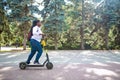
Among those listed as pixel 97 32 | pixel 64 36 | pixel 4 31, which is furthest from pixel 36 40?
pixel 64 36

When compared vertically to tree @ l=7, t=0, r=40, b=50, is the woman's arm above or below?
below

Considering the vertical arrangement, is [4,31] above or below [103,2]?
below

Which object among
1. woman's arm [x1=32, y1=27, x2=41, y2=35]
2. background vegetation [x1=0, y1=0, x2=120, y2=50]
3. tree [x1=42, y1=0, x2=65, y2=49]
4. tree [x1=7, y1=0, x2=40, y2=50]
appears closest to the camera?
woman's arm [x1=32, y1=27, x2=41, y2=35]

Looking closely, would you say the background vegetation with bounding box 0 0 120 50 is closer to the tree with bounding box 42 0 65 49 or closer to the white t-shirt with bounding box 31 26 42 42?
the tree with bounding box 42 0 65 49

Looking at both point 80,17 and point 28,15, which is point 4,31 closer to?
point 28,15

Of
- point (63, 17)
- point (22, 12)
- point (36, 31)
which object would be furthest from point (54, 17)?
point (36, 31)

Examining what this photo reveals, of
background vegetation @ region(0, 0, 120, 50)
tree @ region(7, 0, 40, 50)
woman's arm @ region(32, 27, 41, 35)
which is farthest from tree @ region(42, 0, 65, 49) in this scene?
woman's arm @ region(32, 27, 41, 35)

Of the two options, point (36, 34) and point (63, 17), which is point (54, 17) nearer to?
point (63, 17)

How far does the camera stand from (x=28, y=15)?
2819 centimetres

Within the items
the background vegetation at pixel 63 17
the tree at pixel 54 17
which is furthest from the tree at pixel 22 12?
the tree at pixel 54 17

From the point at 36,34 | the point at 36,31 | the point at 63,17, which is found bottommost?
the point at 36,34

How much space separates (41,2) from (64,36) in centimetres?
660

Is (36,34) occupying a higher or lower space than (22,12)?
lower

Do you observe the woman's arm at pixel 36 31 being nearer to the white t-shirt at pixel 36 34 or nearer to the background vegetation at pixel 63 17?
the white t-shirt at pixel 36 34
